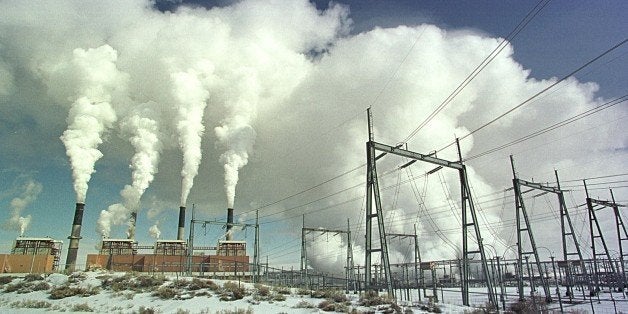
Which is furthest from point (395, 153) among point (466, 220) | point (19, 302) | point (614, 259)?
point (614, 259)

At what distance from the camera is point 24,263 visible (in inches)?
2061

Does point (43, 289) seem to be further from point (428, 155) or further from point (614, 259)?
point (614, 259)

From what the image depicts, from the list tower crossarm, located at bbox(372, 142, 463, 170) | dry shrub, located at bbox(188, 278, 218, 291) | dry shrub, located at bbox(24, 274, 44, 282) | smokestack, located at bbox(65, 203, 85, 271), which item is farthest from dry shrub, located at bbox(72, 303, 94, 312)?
smokestack, located at bbox(65, 203, 85, 271)

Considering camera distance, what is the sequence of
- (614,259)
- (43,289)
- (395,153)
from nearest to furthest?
(395,153) < (43,289) < (614,259)

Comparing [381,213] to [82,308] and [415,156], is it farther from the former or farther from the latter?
[82,308]

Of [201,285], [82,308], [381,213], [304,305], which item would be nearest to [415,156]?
[381,213]

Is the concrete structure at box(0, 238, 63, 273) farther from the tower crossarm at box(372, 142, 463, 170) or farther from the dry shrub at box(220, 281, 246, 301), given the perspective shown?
the tower crossarm at box(372, 142, 463, 170)

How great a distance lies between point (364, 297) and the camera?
2177 cm

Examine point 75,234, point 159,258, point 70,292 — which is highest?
point 75,234

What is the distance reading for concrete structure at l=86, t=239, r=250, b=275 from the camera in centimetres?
6134

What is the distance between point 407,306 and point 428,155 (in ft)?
32.6

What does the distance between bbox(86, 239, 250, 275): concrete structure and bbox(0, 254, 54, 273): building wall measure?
28.5ft

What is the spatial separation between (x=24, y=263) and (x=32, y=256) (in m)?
1.39

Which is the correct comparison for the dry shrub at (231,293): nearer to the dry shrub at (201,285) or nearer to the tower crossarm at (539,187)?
the dry shrub at (201,285)
